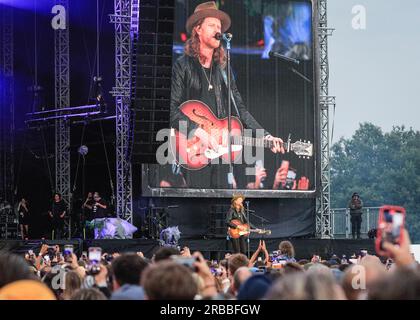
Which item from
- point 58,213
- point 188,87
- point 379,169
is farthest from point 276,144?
point 379,169

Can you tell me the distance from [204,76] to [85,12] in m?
4.04

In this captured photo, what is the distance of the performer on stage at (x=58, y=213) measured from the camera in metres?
25.0

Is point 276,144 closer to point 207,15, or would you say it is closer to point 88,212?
point 207,15

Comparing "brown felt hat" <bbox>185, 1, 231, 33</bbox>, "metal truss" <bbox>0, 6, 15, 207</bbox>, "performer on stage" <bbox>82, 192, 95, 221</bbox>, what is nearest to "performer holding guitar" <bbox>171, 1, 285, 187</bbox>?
"brown felt hat" <bbox>185, 1, 231, 33</bbox>

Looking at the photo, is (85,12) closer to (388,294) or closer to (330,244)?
(330,244)

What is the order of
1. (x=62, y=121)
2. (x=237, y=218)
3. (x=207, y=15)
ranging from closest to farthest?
(x=237, y=218), (x=207, y=15), (x=62, y=121)

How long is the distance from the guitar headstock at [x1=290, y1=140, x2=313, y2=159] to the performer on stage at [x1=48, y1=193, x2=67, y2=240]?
6673 mm

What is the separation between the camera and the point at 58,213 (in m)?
25.0

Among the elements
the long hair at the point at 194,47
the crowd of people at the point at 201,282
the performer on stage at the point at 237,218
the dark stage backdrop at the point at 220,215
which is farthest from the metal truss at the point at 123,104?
the crowd of people at the point at 201,282

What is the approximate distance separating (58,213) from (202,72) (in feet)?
17.5

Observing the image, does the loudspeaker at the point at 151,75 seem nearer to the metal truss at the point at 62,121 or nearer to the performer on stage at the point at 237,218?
the performer on stage at the point at 237,218

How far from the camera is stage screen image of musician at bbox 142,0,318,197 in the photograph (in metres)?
25.5

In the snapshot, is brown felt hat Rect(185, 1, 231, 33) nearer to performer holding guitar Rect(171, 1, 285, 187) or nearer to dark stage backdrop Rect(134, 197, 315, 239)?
performer holding guitar Rect(171, 1, 285, 187)

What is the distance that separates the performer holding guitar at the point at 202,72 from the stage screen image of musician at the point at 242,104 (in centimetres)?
3
